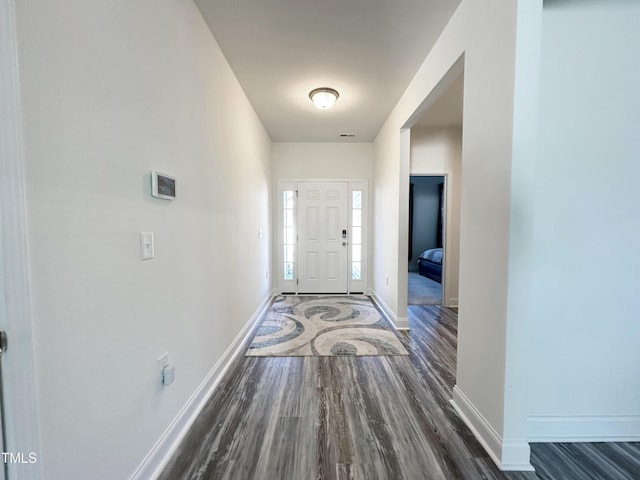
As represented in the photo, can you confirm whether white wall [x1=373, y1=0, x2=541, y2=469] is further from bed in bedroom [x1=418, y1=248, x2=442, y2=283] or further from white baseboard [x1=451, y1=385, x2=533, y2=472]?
bed in bedroom [x1=418, y1=248, x2=442, y2=283]

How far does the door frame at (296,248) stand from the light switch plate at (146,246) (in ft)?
10.7

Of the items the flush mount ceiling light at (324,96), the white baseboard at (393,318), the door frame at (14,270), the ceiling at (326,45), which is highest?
the ceiling at (326,45)

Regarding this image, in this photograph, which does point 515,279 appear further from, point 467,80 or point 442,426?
point 467,80

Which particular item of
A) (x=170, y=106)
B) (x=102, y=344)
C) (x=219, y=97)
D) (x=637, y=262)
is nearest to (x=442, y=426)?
(x=637, y=262)

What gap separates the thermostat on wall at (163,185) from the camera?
1.23 meters

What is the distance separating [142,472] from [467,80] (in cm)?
263

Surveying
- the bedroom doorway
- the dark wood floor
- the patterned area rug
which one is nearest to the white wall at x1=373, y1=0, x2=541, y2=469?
the dark wood floor

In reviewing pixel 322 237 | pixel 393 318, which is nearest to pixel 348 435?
pixel 393 318

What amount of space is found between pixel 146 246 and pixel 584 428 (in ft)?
8.07

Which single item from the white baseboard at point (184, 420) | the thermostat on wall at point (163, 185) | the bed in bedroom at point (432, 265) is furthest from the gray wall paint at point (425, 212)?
the thermostat on wall at point (163, 185)

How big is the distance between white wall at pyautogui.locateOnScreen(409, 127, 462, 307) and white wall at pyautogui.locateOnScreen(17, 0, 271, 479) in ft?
9.93

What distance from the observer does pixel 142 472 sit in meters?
1.15

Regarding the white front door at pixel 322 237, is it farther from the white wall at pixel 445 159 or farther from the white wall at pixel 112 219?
the white wall at pixel 112 219

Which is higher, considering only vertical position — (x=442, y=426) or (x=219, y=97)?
(x=219, y=97)
